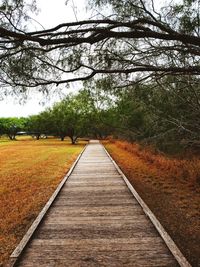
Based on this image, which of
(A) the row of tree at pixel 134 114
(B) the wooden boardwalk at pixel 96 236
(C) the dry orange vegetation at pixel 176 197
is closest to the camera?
(B) the wooden boardwalk at pixel 96 236

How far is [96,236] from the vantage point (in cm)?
541

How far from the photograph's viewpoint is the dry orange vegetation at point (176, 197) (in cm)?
575

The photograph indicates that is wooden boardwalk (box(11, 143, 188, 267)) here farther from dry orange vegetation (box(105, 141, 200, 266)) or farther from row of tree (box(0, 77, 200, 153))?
row of tree (box(0, 77, 200, 153))

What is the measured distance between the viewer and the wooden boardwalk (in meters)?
4.43

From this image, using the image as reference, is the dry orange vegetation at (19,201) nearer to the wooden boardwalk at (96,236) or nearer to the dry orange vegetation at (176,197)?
the wooden boardwalk at (96,236)

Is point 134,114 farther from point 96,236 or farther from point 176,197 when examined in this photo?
point 96,236

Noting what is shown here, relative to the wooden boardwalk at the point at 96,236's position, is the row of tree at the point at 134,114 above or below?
above

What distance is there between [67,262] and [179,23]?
541 centimetres

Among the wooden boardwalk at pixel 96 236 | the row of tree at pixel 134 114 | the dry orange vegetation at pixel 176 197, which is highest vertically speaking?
the row of tree at pixel 134 114

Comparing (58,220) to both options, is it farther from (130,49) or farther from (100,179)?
(100,179)

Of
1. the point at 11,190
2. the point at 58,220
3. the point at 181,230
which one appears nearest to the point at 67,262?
the point at 58,220

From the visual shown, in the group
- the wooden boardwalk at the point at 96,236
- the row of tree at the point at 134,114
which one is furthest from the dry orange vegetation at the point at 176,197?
the row of tree at the point at 134,114

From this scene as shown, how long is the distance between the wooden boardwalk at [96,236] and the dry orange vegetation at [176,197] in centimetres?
49

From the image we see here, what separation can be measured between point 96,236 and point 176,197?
14.2 ft
